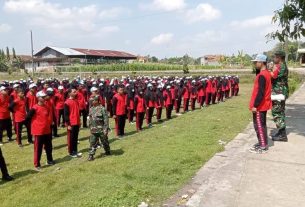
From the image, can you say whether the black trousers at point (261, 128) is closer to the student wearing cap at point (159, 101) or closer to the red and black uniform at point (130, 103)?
the red and black uniform at point (130, 103)

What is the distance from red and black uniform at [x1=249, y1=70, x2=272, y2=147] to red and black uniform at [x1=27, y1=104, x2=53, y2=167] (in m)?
4.55


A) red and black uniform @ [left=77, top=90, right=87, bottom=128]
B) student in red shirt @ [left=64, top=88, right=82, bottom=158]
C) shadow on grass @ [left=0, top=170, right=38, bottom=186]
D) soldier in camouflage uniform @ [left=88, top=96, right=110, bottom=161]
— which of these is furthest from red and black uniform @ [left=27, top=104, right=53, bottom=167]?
red and black uniform @ [left=77, top=90, right=87, bottom=128]

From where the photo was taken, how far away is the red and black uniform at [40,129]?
318 inches

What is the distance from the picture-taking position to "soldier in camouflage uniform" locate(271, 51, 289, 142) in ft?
24.4

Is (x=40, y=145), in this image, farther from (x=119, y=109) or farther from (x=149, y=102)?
(x=149, y=102)

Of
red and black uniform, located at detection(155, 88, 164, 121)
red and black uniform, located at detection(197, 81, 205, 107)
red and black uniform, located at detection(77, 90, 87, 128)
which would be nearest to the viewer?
red and black uniform, located at detection(77, 90, 87, 128)

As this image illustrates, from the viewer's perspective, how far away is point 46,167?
825 centimetres

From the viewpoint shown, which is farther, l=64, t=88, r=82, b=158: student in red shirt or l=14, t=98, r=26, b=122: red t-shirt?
l=14, t=98, r=26, b=122: red t-shirt

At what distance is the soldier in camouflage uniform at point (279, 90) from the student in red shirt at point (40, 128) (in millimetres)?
4991

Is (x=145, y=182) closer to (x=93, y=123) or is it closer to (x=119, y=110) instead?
(x=93, y=123)

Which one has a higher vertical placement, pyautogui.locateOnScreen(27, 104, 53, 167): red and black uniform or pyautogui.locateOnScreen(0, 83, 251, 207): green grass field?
pyautogui.locateOnScreen(27, 104, 53, 167): red and black uniform

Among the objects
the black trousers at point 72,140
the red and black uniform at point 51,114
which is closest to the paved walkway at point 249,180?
the black trousers at point 72,140

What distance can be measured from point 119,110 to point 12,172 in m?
Answer: 4.20

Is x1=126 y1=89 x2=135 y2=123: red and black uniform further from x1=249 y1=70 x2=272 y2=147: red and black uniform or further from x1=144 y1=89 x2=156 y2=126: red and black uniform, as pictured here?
x1=249 y1=70 x2=272 y2=147: red and black uniform
